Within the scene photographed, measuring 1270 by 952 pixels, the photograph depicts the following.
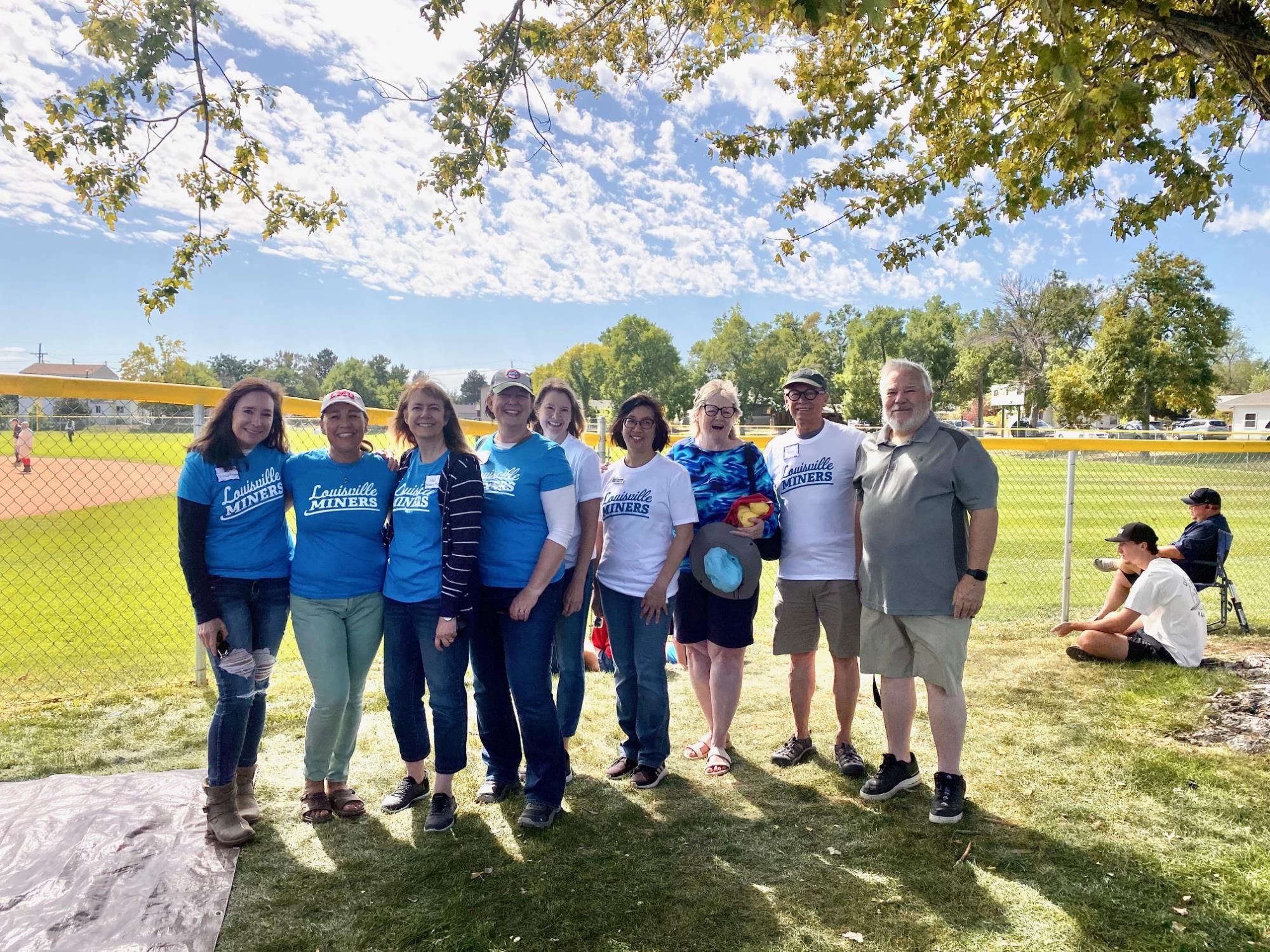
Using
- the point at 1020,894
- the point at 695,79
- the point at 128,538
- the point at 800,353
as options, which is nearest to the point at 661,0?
the point at 695,79

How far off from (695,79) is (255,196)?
159 inches

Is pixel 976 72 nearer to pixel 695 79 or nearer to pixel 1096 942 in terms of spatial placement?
pixel 695 79

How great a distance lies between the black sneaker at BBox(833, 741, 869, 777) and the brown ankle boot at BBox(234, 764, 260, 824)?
2.78 meters

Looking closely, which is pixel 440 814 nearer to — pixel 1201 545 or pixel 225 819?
pixel 225 819

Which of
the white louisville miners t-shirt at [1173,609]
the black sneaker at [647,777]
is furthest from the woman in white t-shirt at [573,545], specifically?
the white louisville miners t-shirt at [1173,609]

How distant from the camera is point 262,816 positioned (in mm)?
3471

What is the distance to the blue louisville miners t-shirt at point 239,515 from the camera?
3189 mm

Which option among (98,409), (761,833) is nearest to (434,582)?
(761,833)

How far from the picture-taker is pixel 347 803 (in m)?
3.49

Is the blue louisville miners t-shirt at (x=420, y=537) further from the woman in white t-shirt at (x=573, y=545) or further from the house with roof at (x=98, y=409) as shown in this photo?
the house with roof at (x=98, y=409)

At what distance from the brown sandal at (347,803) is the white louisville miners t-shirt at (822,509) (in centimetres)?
229

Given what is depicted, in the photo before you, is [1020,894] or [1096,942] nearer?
[1096,942]

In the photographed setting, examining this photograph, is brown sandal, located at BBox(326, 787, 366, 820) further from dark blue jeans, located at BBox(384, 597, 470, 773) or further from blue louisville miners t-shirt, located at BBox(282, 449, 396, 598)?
blue louisville miners t-shirt, located at BBox(282, 449, 396, 598)

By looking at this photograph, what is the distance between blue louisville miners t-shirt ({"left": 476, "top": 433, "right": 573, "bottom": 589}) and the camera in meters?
3.30
